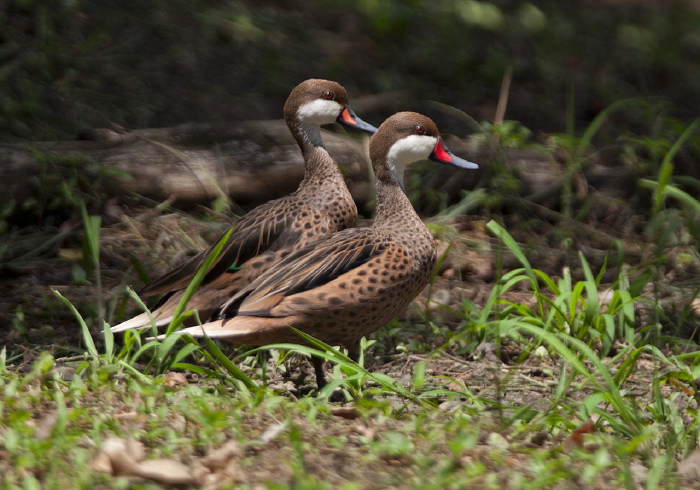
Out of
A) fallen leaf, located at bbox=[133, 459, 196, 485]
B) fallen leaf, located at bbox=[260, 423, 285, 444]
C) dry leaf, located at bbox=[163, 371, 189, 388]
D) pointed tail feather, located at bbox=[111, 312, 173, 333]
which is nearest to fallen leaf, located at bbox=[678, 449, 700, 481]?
fallen leaf, located at bbox=[260, 423, 285, 444]

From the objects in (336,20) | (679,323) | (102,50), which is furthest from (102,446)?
(336,20)

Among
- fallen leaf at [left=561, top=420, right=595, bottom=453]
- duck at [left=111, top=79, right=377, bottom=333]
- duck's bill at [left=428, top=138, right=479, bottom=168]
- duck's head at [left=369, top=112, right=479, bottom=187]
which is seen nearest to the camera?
fallen leaf at [left=561, top=420, right=595, bottom=453]

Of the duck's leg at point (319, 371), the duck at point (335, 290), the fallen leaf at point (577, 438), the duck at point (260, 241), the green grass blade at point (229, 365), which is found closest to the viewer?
the fallen leaf at point (577, 438)

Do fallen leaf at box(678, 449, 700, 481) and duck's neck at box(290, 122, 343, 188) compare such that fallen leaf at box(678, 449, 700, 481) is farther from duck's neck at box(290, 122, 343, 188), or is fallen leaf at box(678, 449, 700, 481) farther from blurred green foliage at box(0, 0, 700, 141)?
blurred green foliage at box(0, 0, 700, 141)

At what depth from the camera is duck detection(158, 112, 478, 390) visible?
346 centimetres

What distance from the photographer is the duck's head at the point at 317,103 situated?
173 inches

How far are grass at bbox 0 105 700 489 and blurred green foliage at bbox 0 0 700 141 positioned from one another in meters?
2.44

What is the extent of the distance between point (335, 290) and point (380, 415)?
0.68 m

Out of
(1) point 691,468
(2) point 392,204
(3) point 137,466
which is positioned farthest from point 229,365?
(1) point 691,468

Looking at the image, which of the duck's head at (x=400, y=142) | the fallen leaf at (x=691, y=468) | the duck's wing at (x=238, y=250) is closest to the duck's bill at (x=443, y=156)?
the duck's head at (x=400, y=142)

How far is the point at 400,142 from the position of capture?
4.04 meters

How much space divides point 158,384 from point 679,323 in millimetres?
2418

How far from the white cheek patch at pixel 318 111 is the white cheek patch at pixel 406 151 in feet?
1.70

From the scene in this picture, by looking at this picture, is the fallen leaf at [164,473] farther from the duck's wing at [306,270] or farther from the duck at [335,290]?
the duck's wing at [306,270]
